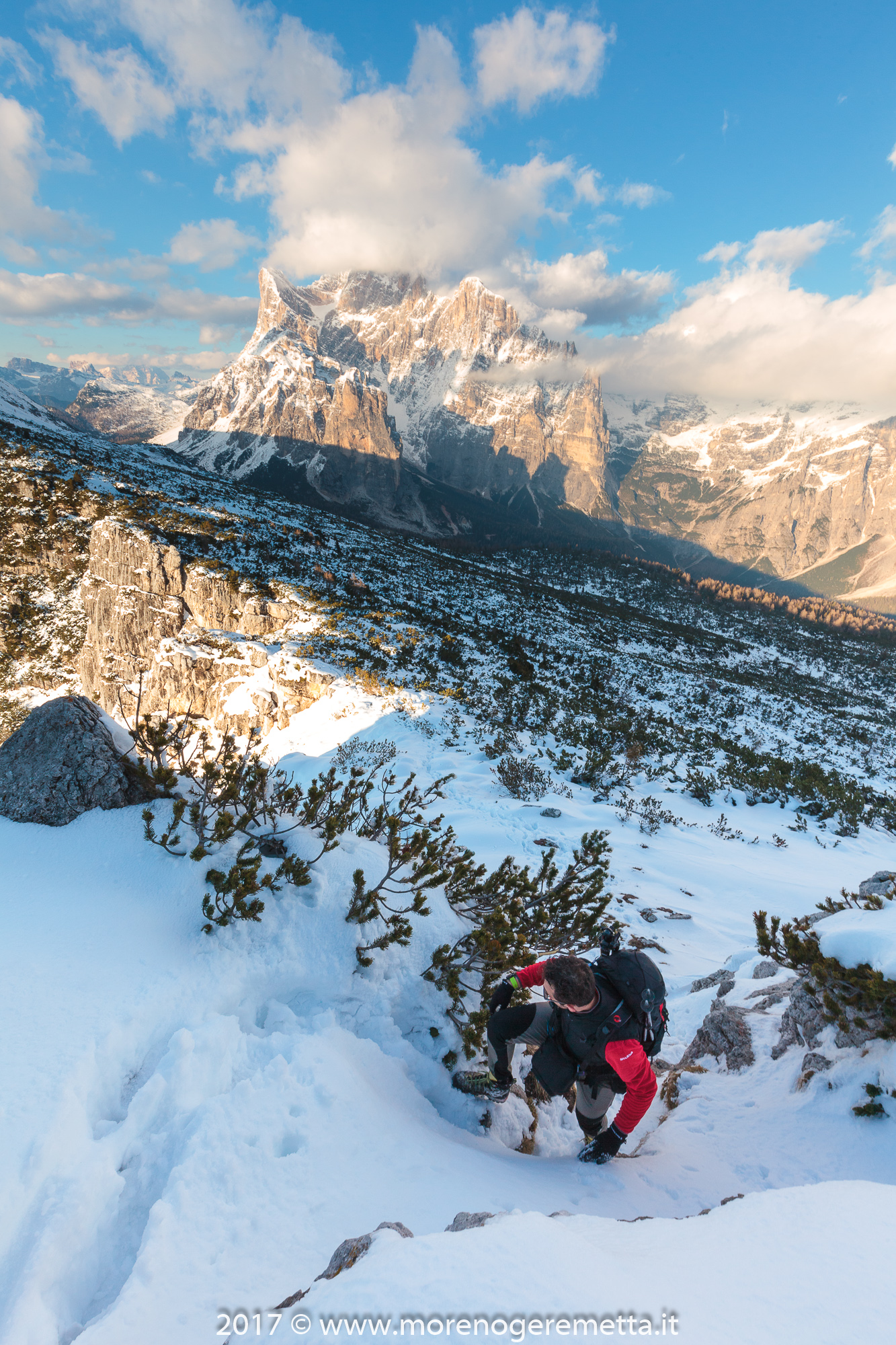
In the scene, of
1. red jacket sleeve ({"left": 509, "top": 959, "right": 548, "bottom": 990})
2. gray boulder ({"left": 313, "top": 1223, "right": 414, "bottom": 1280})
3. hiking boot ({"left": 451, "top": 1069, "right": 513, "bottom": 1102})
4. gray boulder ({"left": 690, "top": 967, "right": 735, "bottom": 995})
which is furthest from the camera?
gray boulder ({"left": 690, "top": 967, "right": 735, "bottom": 995})

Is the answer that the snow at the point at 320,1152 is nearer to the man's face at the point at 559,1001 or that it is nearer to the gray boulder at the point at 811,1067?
the gray boulder at the point at 811,1067

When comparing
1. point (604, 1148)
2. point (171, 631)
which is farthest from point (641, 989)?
point (171, 631)

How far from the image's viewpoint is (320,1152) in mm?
2678

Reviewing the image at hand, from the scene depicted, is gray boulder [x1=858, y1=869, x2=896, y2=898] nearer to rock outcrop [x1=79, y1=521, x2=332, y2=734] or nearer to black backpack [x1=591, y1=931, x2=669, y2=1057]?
black backpack [x1=591, y1=931, x2=669, y2=1057]

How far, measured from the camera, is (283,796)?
16.2ft

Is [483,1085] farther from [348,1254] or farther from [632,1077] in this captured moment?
[348,1254]

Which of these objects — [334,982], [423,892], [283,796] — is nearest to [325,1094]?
[334,982]

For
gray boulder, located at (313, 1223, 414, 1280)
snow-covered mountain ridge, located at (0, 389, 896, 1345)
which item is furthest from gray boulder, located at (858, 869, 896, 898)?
gray boulder, located at (313, 1223, 414, 1280)

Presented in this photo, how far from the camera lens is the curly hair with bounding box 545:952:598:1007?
3113 mm

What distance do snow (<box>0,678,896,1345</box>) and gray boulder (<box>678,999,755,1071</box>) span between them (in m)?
0.11

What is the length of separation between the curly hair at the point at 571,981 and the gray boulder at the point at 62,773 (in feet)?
12.2

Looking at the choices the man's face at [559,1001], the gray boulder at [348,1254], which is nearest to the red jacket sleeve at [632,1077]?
the man's face at [559,1001]

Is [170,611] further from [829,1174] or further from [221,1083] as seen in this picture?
[829,1174]

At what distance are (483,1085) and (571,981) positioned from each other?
118cm
